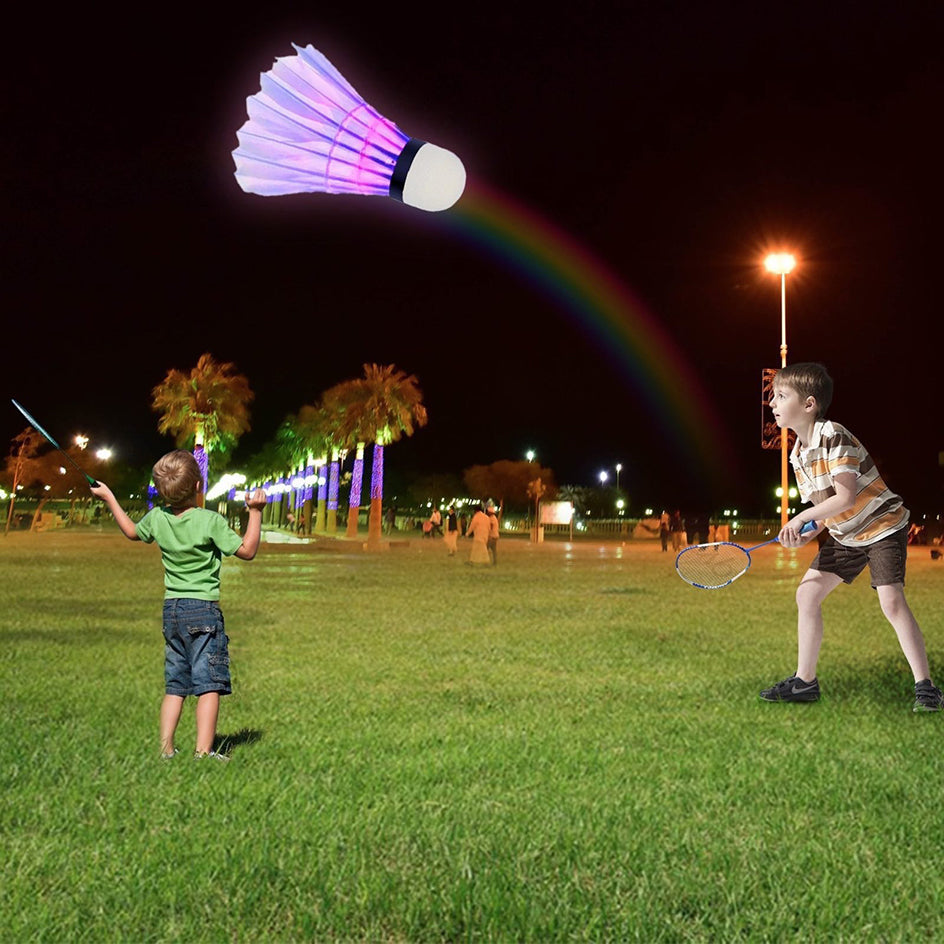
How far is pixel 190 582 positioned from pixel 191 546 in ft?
0.71

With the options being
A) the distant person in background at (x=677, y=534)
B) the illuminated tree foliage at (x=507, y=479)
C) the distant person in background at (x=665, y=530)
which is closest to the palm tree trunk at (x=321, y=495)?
the distant person in background at (x=677, y=534)

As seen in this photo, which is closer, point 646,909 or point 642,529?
point 646,909

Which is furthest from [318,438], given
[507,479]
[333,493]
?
[507,479]

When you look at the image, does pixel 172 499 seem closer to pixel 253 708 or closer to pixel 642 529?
pixel 253 708

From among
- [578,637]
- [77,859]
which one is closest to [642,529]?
[578,637]

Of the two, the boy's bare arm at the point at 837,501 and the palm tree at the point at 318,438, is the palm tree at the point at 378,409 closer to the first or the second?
the palm tree at the point at 318,438

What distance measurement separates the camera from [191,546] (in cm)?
582

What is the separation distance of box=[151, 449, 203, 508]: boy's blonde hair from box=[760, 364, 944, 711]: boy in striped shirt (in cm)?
372

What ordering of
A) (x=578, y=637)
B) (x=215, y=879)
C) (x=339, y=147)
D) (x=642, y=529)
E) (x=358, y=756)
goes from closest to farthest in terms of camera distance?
(x=215, y=879)
(x=358, y=756)
(x=339, y=147)
(x=578, y=637)
(x=642, y=529)

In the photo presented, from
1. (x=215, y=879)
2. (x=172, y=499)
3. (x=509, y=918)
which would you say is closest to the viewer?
(x=509, y=918)

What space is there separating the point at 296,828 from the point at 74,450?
9323 cm

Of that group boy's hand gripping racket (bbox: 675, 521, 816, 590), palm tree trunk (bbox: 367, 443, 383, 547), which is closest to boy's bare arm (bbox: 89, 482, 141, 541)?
boy's hand gripping racket (bbox: 675, 521, 816, 590)

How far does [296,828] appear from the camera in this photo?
15.7ft

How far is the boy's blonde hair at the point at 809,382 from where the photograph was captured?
23.7ft
